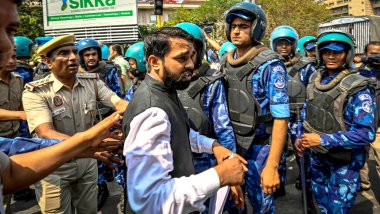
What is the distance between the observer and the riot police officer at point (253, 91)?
267 centimetres

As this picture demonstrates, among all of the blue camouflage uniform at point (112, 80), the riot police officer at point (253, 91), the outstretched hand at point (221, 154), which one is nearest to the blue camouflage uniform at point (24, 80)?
the blue camouflage uniform at point (112, 80)

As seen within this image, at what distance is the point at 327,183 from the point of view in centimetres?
301

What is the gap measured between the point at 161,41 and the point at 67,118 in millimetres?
1541

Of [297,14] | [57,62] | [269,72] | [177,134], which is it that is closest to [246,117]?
[269,72]

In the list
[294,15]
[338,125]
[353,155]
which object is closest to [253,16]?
[338,125]

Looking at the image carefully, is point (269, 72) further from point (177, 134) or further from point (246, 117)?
point (177, 134)

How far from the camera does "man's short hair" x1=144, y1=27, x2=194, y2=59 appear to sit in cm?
182

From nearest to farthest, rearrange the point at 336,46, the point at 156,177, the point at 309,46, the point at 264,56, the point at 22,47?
the point at 156,177 → the point at 264,56 → the point at 336,46 → the point at 22,47 → the point at 309,46

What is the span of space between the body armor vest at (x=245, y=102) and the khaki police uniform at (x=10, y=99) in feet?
9.75

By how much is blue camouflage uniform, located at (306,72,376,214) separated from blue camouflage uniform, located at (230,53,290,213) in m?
0.53

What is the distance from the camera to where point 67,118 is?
2.94 meters

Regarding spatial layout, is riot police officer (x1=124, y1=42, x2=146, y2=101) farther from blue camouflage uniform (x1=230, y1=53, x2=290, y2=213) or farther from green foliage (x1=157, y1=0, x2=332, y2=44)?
green foliage (x1=157, y1=0, x2=332, y2=44)

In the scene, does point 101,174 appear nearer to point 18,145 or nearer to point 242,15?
point 18,145

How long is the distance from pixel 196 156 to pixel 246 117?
1.79 ft
